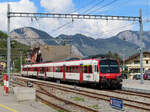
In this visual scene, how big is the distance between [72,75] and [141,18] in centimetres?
922

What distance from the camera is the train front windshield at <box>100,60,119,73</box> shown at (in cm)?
2234

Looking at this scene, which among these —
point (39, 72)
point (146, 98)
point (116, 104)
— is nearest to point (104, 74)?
point (146, 98)

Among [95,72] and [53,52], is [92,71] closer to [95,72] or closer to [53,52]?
[95,72]

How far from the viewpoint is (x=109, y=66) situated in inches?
894

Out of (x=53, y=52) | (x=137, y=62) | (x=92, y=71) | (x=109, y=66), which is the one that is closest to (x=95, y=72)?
(x=92, y=71)

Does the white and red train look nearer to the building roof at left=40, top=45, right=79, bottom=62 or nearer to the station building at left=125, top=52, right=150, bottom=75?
the station building at left=125, top=52, right=150, bottom=75

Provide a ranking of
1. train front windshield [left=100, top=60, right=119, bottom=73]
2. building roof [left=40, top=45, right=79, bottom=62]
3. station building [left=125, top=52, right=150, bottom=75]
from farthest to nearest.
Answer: building roof [left=40, top=45, right=79, bottom=62], station building [left=125, top=52, right=150, bottom=75], train front windshield [left=100, top=60, right=119, bottom=73]

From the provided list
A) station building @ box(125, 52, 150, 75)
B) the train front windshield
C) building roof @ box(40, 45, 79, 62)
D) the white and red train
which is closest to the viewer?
the white and red train

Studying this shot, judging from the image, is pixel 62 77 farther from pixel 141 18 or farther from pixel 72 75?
pixel 141 18

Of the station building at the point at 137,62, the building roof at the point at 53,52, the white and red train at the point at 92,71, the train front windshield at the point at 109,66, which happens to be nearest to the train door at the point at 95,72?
the white and red train at the point at 92,71

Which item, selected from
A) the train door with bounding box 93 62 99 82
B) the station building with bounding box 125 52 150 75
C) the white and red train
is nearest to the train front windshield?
the white and red train

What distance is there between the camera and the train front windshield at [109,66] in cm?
2234

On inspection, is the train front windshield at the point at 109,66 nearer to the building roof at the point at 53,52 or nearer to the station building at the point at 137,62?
the station building at the point at 137,62

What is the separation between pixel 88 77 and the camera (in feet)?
78.3
